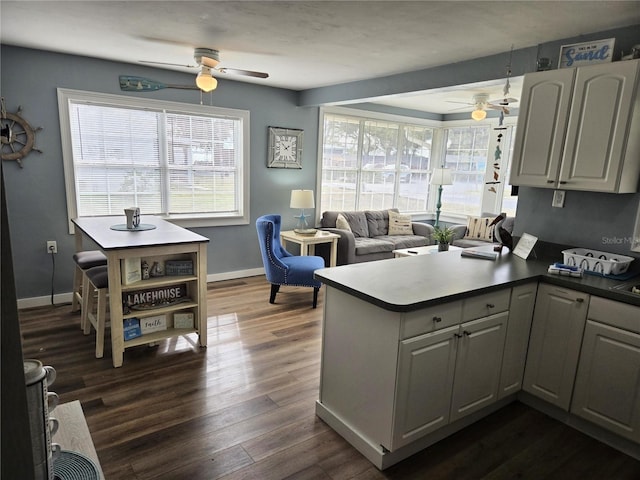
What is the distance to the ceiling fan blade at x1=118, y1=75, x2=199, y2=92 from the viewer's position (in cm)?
414

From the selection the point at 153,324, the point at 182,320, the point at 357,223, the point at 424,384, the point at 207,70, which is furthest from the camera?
the point at 357,223

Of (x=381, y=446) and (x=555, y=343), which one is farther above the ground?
(x=555, y=343)

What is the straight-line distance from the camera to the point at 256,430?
2314mm

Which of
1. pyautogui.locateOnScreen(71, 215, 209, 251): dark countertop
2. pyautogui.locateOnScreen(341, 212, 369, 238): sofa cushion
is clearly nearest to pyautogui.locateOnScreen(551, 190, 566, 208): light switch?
pyautogui.locateOnScreen(71, 215, 209, 251): dark countertop

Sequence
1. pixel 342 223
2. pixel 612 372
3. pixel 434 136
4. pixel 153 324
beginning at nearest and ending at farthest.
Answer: pixel 612 372
pixel 153 324
pixel 342 223
pixel 434 136

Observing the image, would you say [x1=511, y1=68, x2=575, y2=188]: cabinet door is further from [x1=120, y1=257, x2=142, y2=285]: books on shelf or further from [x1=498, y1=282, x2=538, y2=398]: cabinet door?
[x1=120, y1=257, x2=142, y2=285]: books on shelf

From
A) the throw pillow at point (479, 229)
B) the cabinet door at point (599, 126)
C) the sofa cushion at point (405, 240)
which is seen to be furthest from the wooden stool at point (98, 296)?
the throw pillow at point (479, 229)

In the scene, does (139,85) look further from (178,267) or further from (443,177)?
(443,177)

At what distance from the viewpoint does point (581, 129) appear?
8.18 ft

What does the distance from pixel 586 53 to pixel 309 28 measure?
184 centimetres

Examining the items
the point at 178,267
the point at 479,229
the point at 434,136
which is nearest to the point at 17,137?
the point at 178,267

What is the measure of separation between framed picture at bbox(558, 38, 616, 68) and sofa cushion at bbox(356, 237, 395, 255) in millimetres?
3246

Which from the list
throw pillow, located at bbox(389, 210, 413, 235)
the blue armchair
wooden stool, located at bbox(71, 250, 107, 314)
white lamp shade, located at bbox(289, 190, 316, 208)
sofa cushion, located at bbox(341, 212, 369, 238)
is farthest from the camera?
throw pillow, located at bbox(389, 210, 413, 235)

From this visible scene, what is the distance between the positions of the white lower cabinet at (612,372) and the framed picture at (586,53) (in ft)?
5.06
